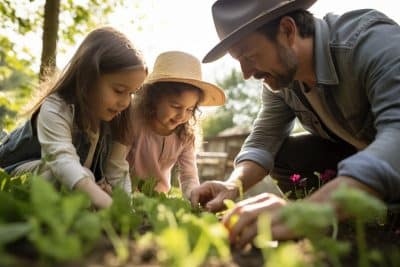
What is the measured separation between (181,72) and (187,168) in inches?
34.2

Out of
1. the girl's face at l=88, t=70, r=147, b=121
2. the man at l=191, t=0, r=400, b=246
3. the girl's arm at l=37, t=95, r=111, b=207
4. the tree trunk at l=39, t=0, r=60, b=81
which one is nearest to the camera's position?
the girl's arm at l=37, t=95, r=111, b=207

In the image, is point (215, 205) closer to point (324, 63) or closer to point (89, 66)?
point (324, 63)

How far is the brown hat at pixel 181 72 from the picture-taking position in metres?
3.37

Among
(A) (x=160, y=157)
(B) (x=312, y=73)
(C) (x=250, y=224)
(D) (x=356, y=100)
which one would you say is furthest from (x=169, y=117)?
(C) (x=250, y=224)

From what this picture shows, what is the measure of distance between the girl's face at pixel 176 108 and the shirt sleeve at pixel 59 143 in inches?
35.7

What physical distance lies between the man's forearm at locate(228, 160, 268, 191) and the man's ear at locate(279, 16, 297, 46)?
2.88 feet

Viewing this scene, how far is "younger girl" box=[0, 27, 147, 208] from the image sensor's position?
8.15 ft

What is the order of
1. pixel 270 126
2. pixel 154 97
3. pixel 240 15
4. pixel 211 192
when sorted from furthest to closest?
pixel 154 97, pixel 270 126, pixel 240 15, pixel 211 192

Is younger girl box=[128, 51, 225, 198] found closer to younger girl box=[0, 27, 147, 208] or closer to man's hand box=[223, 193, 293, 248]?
younger girl box=[0, 27, 147, 208]

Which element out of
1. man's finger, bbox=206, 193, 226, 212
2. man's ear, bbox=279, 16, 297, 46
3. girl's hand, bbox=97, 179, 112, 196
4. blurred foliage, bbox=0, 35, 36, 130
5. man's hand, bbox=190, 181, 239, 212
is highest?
man's ear, bbox=279, 16, 297, 46

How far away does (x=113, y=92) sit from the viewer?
102 inches

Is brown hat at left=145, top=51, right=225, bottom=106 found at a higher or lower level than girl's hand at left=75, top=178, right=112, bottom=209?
higher

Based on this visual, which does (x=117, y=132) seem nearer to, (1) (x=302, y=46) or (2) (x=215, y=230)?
(1) (x=302, y=46)

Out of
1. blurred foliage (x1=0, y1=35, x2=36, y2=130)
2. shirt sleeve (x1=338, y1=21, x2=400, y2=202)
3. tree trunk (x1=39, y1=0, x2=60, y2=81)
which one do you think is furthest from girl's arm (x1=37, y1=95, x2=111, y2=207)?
blurred foliage (x1=0, y1=35, x2=36, y2=130)
